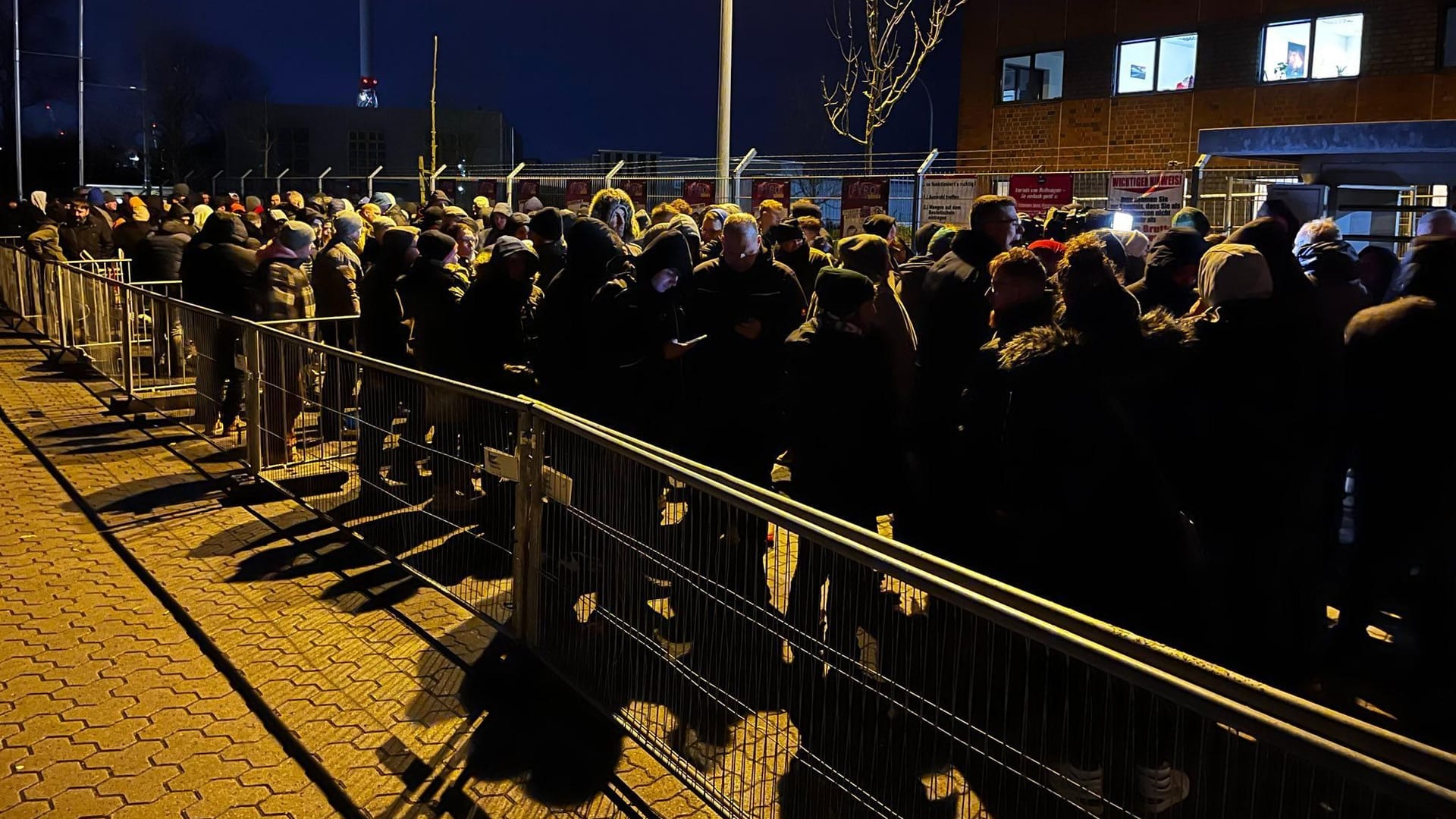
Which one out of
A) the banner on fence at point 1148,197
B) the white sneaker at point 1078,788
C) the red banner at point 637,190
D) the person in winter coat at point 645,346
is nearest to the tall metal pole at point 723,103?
the red banner at point 637,190

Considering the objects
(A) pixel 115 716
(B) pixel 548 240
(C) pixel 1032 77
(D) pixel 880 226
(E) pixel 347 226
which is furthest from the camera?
(C) pixel 1032 77

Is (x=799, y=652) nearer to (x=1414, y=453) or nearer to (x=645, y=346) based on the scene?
(x=645, y=346)

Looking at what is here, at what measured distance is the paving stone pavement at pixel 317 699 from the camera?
4285 millimetres

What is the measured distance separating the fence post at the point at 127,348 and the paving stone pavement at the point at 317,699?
11.9ft

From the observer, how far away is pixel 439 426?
575cm

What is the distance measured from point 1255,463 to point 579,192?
16.2 meters

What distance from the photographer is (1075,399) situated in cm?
391

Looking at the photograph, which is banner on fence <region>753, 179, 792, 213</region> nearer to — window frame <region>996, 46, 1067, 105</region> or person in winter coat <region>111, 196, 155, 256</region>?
person in winter coat <region>111, 196, 155, 256</region>

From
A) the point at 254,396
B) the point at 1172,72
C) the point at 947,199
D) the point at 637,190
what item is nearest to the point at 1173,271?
the point at 254,396

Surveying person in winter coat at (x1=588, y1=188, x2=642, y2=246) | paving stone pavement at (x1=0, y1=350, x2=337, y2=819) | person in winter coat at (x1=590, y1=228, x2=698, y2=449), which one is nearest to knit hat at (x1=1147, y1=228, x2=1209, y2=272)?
A: person in winter coat at (x1=590, y1=228, x2=698, y2=449)

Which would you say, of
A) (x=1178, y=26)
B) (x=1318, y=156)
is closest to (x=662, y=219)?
(x=1318, y=156)

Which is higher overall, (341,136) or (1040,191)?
(341,136)

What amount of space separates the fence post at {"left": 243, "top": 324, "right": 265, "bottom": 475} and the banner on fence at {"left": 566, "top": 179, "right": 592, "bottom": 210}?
11026mm

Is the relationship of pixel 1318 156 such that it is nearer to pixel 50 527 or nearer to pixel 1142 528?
pixel 1142 528
